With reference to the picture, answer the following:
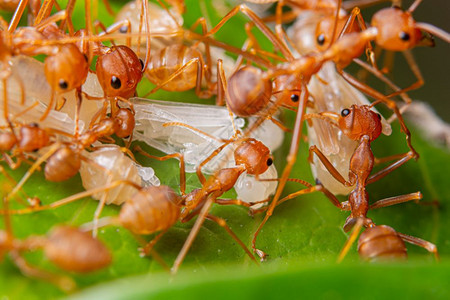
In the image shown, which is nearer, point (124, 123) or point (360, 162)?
point (124, 123)

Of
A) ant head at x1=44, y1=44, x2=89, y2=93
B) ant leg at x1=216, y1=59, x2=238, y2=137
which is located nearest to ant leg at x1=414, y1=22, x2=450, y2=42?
ant leg at x1=216, y1=59, x2=238, y2=137

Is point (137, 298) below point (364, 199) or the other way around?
the other way around

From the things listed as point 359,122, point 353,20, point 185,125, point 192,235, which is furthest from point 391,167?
point 192,235

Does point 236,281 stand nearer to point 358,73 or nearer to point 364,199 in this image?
point 364,199

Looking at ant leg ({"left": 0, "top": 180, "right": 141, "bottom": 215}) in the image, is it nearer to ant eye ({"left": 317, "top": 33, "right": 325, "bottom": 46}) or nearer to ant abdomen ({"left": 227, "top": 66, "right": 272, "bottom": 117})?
ant abdomen ({"left": 227, "top": 66, "right": 272, "bottom": 117})

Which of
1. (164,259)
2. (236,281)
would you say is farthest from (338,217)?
(236,281)

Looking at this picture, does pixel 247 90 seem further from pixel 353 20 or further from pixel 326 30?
pixel 326 30
